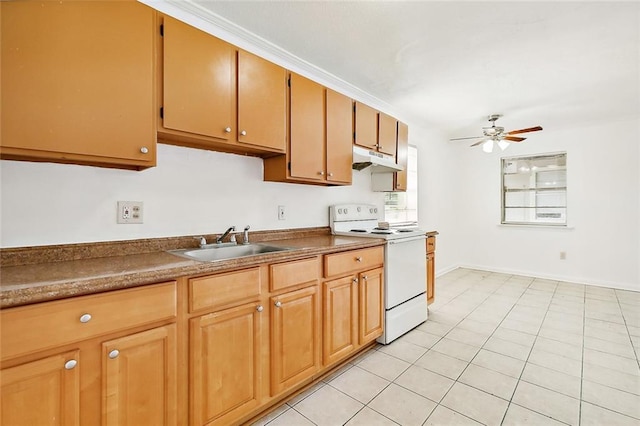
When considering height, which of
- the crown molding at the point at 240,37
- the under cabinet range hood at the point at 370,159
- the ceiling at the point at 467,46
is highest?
the ceiling at the point at 467,46

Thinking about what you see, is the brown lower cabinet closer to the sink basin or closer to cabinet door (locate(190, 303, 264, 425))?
cabinet door (locate(190, 303, 264, 425))

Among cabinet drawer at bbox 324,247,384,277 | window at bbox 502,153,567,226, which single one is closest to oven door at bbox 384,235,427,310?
cabinet drawer at bbox 324,247,384,277

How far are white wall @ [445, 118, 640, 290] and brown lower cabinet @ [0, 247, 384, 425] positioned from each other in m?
4.27

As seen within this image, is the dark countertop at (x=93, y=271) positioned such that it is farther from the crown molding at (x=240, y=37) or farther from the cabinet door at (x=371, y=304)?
the crown molding at (x=240, y=37)

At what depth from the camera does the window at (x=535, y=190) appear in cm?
465

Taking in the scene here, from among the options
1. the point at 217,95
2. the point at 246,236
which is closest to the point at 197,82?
the point at 217,95

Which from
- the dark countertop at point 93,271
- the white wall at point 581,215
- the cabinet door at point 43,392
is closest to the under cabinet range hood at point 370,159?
the dark countertop at point 93,271

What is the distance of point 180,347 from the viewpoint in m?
1.26

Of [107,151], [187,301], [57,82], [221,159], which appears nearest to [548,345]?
[187,301]

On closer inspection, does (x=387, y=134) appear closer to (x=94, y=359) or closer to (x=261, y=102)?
(x=261, y=102)

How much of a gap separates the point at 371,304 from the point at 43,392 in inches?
74.8

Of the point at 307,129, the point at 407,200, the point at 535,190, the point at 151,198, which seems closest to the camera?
the point at 151,198

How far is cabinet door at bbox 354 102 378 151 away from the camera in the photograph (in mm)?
2719

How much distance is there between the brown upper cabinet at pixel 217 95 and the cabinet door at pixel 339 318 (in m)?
1.05
